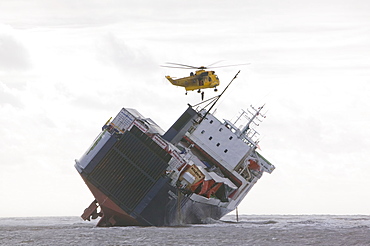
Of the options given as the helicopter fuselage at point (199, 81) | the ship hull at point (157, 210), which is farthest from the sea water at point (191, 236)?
the helicopter fuselage at point (199, 81)

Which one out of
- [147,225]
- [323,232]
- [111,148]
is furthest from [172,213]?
[323,232]

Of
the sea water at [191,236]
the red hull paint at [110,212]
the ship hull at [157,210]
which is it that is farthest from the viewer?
the red hull paint at [110,212]

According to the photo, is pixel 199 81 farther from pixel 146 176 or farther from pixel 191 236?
pixel 191 236

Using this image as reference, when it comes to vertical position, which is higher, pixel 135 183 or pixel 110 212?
pixel 135 183

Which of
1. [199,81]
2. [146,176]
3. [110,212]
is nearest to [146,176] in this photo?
[146,176]

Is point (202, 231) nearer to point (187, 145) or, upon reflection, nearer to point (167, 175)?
point (167, 175)

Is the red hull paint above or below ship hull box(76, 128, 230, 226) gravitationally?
below

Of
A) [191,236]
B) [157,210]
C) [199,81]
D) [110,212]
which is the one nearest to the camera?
[191,236]

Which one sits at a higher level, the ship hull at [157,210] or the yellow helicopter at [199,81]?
the yellow helicopter at [199,81]

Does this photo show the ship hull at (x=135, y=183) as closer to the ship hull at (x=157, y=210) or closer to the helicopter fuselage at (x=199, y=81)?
the ship hull at (x=157, y=210)

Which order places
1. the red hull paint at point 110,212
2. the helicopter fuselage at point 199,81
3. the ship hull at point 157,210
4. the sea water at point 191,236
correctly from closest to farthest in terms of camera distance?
the sea water at point 191,236
the ship hull at point 157,210
the red hull paint at point 110,212
the helicopter fuselage at point 199,81

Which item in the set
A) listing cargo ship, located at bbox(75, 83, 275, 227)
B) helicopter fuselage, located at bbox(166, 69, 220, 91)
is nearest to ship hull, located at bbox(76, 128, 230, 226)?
listing cargo ship, located at bbox(75, 83, 275, 227)

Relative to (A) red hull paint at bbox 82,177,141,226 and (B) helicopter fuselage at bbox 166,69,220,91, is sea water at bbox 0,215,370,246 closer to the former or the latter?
(A) red hull paint at bbox 82,177,141,226

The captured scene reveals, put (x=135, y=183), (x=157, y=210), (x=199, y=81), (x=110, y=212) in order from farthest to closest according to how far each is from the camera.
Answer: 1. (x=199, y=81)
2. (x=110, y=212)
3. (x=135, y=183)
4. (x=157, y=210)
